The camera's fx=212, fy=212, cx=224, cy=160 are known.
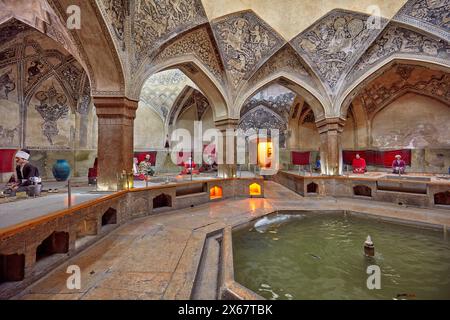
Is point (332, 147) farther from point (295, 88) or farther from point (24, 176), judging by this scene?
point (24, 176)

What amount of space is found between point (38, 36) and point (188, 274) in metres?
8.85

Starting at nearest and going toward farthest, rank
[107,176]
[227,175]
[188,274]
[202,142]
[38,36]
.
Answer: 1. [188,274]
2. [107,176]
3. [38,36]
4. [227,175]
5. [202,142]

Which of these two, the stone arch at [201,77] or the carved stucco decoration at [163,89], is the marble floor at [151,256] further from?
the carved stucco decoration at [163,89]

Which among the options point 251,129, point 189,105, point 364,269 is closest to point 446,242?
point 364,269

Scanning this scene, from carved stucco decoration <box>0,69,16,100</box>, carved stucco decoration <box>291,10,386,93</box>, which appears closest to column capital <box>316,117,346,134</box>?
carved stucco decoration <box>291,10,386,93</box>

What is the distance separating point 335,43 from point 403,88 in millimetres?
5489

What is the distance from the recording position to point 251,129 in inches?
547

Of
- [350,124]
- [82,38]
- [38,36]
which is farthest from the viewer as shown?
[350,124]

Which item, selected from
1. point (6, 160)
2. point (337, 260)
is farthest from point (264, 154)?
point (6, 160)

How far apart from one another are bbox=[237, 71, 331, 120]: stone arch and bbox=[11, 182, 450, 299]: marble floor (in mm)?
4436

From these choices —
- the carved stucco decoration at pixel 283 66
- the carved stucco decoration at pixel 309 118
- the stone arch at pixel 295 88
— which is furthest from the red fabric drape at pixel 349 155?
the carved stucco decoration at pixel 283 66

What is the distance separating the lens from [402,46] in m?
7.14

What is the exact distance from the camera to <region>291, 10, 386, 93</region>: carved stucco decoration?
23.5ft
